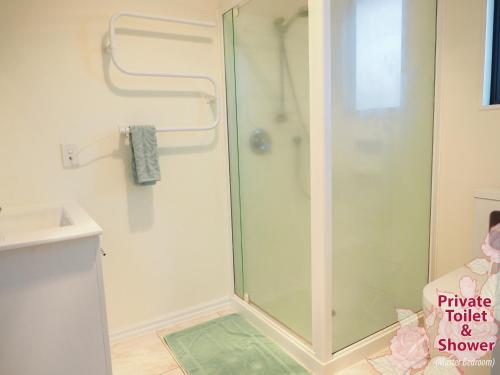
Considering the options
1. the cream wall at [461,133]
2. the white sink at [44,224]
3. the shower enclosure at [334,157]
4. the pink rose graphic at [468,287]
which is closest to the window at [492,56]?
the cream wall at [461,133]

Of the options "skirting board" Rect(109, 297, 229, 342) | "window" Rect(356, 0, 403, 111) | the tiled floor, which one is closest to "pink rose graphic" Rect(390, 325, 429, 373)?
the tiled floor

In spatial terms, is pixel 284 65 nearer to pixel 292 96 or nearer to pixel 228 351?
pixel 292 96

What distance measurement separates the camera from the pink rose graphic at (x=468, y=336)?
115cm

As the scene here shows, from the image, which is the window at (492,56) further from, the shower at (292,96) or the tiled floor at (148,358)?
the tiled floor at (148,358)

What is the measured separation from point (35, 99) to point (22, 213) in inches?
21.1

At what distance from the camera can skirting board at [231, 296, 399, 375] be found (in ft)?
5.38

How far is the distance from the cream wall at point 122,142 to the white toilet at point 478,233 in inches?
50.0

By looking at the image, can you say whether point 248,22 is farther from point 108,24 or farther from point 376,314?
point 376,314

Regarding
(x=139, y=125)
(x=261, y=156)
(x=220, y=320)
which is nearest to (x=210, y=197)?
(x=261, y=156)

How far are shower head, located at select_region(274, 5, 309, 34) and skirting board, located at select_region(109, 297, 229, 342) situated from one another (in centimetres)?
166

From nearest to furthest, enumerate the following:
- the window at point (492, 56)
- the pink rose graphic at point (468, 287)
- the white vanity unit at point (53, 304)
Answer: the white vanity unit at point (53, 304) → the pink rose graphic at point (468, 287) → the window at point (492, 56)

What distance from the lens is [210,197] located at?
2193mm

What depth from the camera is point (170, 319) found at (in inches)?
83.7

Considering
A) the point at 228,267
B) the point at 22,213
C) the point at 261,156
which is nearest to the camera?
the point at 22,213
